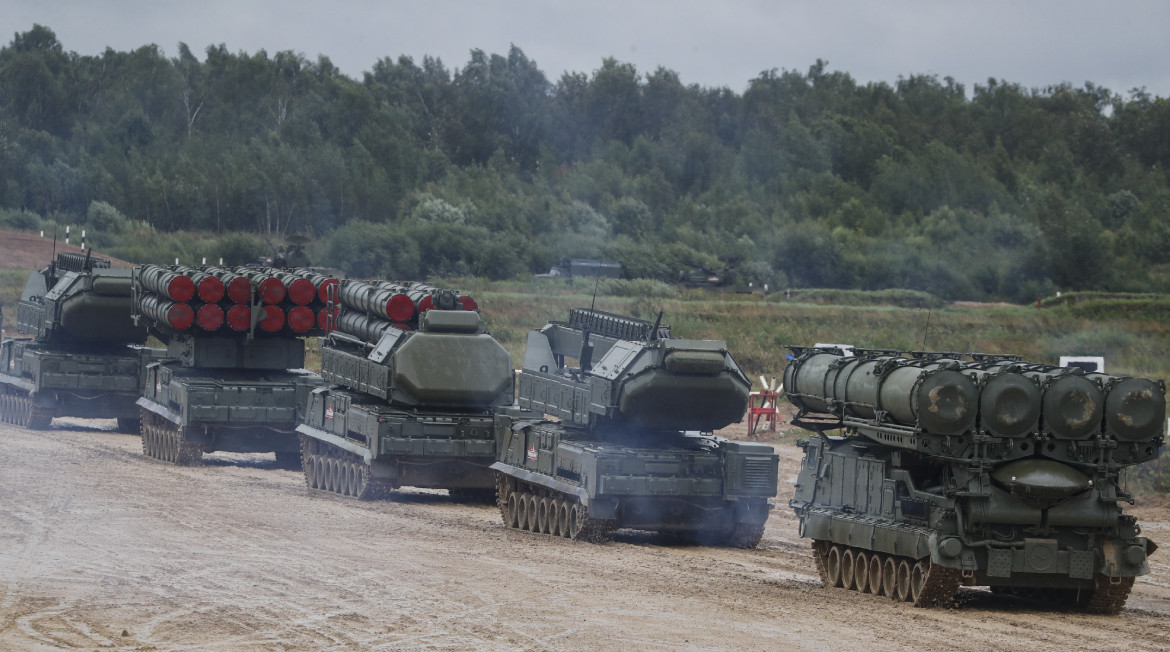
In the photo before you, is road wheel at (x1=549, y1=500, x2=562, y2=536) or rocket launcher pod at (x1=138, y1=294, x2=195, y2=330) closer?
road wheel at (x1=549, y1=500, x2=562, y2=536)

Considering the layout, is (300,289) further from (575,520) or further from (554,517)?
(575,520)

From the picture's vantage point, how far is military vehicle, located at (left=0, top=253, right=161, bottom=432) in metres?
31.6

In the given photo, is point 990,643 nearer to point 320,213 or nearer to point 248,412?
point 248,412

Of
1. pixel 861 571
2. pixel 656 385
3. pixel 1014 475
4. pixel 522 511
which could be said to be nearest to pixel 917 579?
pixel 861 571

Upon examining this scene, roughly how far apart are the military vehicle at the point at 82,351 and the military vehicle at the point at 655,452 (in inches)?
555

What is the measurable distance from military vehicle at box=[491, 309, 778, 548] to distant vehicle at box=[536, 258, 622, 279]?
119 feet

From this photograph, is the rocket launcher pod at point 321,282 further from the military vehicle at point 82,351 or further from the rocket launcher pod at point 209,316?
the military vehicle at point 82,351

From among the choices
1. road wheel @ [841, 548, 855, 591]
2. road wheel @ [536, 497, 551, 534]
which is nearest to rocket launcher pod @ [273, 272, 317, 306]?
road wheel @ [536, 497, 551, 534]

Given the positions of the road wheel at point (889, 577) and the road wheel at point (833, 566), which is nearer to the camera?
the road wheel at point (889, 577)

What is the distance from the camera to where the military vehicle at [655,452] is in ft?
62.6

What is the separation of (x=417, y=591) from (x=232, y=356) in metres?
14.9

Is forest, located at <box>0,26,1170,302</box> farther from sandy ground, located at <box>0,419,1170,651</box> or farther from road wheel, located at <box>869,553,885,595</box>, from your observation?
road wheel, located at <box>869,553,885,595</box>

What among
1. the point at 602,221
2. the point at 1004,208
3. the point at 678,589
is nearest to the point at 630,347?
the point at 678,589

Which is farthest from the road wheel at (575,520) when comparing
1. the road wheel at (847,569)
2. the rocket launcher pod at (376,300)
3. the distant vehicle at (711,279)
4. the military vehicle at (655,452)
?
the distant vehicle at (711,279)
